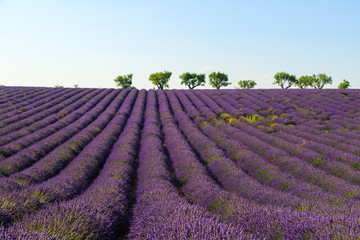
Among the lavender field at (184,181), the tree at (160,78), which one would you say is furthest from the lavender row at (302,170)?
the tree at (160,78)

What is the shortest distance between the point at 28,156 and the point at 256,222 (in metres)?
7.57

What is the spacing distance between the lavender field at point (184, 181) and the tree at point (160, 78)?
34.3m

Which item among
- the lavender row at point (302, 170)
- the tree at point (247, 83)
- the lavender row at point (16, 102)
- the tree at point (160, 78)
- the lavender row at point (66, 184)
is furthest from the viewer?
the tree at point (247, 83)

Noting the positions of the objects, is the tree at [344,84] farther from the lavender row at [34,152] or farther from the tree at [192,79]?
the lavender row at [34,152]

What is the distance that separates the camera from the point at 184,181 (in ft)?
22.4

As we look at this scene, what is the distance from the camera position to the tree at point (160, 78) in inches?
1991

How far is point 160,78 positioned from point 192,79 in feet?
22.0

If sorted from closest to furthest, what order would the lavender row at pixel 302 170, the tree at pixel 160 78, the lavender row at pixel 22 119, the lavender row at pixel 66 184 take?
the lavender row at pixel 66 184, the lavender row at pixel 302 170, the lavender row at pixel 22 119, the tree at pixel 160 78

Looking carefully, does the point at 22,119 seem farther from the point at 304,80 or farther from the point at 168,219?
the point at 304,80

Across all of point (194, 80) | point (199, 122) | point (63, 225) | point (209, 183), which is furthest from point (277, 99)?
point (194, 80)

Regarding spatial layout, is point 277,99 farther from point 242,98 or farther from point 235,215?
point 235,215

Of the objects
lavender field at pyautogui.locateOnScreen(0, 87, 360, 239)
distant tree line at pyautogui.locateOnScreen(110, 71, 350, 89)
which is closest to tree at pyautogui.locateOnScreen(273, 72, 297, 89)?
distant tree line at pyautogui.locateOnScreen(110, 71, 350, 89)

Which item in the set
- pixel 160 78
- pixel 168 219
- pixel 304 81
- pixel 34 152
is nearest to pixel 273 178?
pixel 168 219

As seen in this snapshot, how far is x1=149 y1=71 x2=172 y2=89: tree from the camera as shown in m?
50.6
